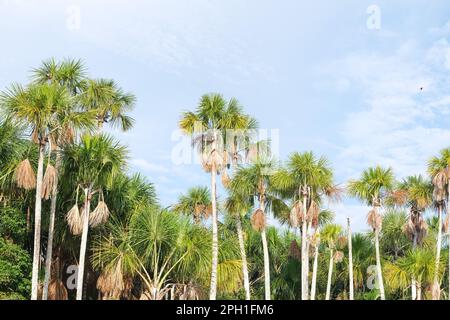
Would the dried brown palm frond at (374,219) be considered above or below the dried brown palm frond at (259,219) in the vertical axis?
above

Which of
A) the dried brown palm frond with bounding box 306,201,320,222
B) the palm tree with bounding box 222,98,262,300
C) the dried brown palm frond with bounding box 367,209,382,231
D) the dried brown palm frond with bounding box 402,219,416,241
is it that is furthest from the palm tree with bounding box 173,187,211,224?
the dried brown palm frond with bounding box 402,219,416,241

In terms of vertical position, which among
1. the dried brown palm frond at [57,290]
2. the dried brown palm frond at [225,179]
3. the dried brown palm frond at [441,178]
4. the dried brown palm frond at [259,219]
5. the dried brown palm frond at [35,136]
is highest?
the dried brown palm frond at [441,178]

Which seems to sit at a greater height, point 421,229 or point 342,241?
point 421,229

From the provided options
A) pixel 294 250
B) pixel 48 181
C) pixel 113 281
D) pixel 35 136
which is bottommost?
pixel 113 281

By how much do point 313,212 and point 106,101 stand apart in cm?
1460

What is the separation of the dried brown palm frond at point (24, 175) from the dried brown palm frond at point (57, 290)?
5.91 metres

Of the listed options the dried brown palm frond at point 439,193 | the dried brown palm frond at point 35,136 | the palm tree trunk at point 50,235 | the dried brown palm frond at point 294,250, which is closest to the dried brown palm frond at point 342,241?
the dried brown palm frond at point 294,250

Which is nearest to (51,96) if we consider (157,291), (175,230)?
(175,230)

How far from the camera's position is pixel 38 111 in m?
25.8

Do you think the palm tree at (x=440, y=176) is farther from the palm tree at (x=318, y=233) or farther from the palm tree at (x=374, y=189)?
the palm tree at (x=318, y=233)

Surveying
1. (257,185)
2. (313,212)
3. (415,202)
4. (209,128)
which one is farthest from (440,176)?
(209,128)

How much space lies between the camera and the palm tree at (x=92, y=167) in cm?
2791

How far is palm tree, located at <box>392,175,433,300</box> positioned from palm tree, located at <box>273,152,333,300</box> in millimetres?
8211

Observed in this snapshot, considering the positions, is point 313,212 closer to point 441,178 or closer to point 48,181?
point 441,178
